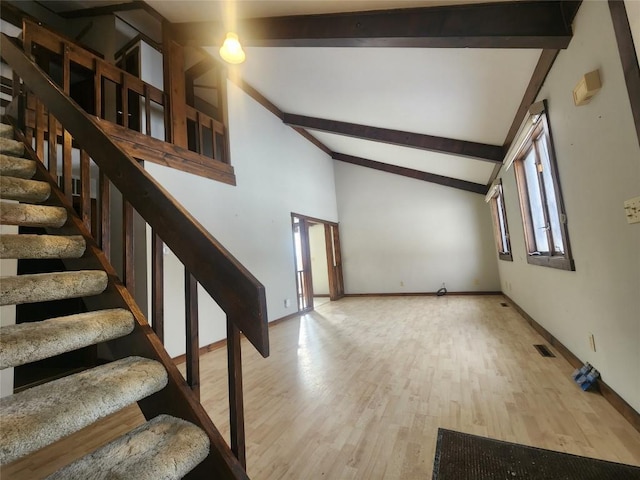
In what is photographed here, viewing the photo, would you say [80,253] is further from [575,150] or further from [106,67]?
[575,150]

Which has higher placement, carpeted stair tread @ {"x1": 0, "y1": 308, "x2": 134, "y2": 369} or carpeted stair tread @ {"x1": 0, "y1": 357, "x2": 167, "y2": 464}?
carpeted stair tread @ {"x1": 0, "y1": 308, "x2": 134, "y2": 369}

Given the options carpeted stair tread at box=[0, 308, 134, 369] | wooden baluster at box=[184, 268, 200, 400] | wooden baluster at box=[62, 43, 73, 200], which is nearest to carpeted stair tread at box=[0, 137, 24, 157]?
wooden baluster at box=[62, 43, 73, 200]

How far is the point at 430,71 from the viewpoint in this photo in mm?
2807

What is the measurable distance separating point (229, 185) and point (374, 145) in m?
3.19

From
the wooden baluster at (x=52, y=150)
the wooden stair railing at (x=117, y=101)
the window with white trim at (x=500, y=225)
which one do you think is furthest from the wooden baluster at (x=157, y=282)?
the window with white trim at (x=500, y=225)

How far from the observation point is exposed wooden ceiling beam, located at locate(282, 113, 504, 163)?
13.0ft

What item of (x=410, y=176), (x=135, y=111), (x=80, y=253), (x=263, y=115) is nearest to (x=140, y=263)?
(x=80, y=253)

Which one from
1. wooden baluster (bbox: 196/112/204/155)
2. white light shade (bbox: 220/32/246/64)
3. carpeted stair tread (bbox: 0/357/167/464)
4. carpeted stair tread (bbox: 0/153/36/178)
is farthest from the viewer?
wooden baluster (bbox: 196/112/204/155)

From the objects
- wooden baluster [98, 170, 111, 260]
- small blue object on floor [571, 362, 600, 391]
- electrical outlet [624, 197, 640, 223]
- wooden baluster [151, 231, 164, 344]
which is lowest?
small blue object on floor [571, 362, 600, 391]

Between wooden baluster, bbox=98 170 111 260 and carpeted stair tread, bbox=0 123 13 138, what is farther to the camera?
carpeted stair tread, bbox=0 123 13 138

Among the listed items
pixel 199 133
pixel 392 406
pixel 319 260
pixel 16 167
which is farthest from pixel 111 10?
pixel 319 260

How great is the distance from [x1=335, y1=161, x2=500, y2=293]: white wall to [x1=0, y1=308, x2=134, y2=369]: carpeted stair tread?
21.1 feet

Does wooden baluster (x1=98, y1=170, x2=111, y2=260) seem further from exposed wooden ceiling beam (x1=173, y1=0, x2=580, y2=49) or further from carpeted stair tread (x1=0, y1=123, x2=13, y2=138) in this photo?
exposed wooden ceiling beam (x1=173, y1=0, x2=580, y2=49)

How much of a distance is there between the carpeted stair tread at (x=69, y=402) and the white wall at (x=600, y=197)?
7.48ft
